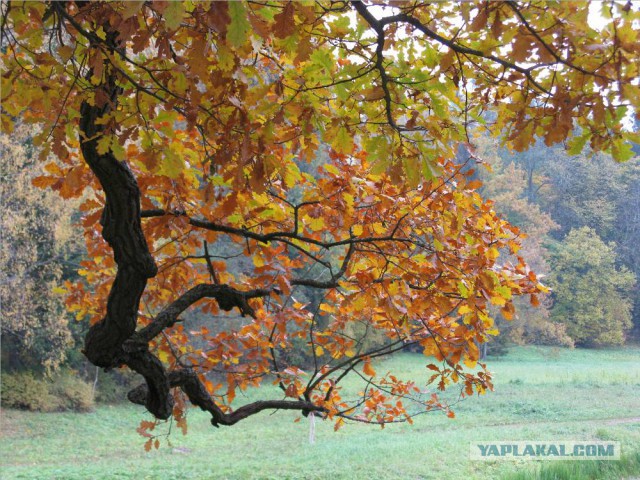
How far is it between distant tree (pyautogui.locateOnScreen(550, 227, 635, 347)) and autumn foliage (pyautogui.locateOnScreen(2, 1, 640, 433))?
2.01m

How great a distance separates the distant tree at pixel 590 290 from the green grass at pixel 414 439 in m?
0.23

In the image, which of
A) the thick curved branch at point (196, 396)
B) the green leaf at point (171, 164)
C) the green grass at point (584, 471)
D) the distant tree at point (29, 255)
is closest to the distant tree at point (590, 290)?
the green grass at point (584, 471)

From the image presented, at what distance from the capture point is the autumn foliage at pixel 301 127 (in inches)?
35.2

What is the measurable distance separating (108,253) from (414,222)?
94 centimetres

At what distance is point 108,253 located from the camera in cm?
178

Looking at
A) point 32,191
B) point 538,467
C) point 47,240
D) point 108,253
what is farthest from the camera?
point 47,240

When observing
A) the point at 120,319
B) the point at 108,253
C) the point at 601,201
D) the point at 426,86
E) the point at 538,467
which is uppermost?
the point at 601,201

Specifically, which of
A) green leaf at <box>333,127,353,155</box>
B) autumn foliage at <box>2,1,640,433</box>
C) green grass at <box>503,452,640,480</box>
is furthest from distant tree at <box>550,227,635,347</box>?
green leaf at <box>333,127,353,155</box>

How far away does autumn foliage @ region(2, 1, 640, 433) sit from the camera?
894 millimetres

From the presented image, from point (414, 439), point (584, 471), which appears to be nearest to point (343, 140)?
point (584, 471)

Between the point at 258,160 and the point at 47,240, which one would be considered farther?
the point at 47,240

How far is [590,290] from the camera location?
358 cm

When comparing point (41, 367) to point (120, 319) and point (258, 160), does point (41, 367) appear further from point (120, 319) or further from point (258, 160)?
point (258, 160)

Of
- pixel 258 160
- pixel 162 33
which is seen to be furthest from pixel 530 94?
pixel 162 33
